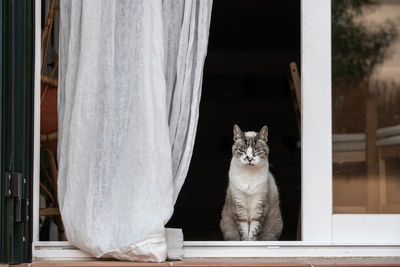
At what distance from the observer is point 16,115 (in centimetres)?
213

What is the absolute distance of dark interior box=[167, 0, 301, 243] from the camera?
5324 millimetres

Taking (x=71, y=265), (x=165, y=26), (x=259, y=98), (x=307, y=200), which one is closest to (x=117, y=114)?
(x=165, y=26)

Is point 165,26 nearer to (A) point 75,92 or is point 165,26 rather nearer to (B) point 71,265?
(A) point 75,92

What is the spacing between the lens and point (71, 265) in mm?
2135

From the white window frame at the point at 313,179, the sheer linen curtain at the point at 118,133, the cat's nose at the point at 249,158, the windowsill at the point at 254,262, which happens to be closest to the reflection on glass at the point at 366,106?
the white window frame at the point at 313,179

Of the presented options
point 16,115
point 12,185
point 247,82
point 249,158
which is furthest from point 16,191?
point 247,82

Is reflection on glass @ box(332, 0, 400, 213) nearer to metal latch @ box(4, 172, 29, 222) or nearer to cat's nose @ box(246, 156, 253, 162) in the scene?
cat's nose @ box(246, 156, 253, 162)

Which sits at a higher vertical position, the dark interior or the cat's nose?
the dark interior

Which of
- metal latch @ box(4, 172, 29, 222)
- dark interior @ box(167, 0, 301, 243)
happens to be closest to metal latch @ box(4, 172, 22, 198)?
metal latch @ box(4, 172, 29, 222)

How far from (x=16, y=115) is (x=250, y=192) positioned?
41.8 inches

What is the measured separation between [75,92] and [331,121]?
37.2 inches

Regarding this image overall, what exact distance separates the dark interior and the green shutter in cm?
262

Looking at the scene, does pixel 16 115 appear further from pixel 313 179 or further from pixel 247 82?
pixel 247 82

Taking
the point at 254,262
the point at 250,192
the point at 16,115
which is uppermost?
the point at 16,115
